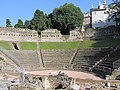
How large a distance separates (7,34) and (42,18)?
20.5 m

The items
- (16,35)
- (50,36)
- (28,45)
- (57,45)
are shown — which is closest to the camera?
(28,45)

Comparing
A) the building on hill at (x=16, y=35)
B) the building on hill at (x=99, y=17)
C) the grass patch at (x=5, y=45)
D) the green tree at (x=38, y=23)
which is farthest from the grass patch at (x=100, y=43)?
the building on hill at (x=99, y=17)

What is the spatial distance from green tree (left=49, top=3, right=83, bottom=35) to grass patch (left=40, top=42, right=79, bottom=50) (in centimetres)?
1713

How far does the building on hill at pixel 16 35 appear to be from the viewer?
6731cm

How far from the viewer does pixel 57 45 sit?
65.7 m

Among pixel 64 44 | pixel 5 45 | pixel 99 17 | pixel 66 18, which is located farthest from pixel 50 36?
pixel 99 17

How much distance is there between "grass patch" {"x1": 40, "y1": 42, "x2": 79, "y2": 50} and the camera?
2509 inches

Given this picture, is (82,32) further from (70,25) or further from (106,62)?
(106,62)

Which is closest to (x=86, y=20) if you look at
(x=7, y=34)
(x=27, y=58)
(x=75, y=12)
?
(x=75, y=12)

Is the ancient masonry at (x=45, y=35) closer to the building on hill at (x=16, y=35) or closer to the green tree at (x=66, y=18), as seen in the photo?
the building on hill at (x=16, y=35)

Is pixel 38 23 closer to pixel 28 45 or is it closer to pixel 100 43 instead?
pixel 28 45

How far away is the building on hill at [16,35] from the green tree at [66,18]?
620 inches

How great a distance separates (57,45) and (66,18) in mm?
20482

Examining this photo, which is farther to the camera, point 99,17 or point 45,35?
point 99,17
